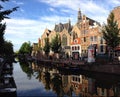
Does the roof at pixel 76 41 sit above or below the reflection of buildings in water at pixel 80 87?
above

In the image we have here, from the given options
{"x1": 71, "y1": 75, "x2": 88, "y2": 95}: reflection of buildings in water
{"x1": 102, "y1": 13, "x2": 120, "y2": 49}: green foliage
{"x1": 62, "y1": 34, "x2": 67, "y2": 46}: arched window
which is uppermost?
{"x1": 62, "y1": 34, "x2": 67, "y2": 46}: arched window

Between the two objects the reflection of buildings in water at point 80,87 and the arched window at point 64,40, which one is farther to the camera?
the arched window at point 64,40

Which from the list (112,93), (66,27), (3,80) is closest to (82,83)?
(112,93)

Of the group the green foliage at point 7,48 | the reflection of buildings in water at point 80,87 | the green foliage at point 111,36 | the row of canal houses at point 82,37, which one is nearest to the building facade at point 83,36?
the row of canal houses at point 82,37

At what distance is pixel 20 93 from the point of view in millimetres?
31000

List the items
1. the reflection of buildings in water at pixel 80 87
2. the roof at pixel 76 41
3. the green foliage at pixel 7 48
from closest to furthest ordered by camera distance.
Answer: the reflection of buildings in water at pixel 80 87
the roof at pixel 76 41
the green foliage at pixel 7 48

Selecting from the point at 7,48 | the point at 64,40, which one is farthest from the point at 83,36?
the point at 7,48

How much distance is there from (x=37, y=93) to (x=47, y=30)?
302ft

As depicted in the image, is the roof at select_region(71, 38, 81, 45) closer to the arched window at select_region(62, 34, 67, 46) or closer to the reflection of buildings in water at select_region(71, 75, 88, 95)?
the arched window at select_region(62, 34, 67, 46)

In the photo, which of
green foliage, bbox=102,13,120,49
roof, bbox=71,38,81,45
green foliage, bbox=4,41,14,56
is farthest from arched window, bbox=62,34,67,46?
green foliage, bbox=102,13,120,49

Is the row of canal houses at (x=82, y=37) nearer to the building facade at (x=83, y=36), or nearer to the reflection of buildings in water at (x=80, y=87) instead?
the building facade at (x=83, y=36)

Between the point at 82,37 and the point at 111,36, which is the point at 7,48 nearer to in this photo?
the point at 82,37

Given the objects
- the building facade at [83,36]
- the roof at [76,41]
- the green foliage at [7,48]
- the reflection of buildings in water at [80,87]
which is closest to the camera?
the reflection of buildings in water at [80,87]

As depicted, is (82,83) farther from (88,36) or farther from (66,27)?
(66,27)
